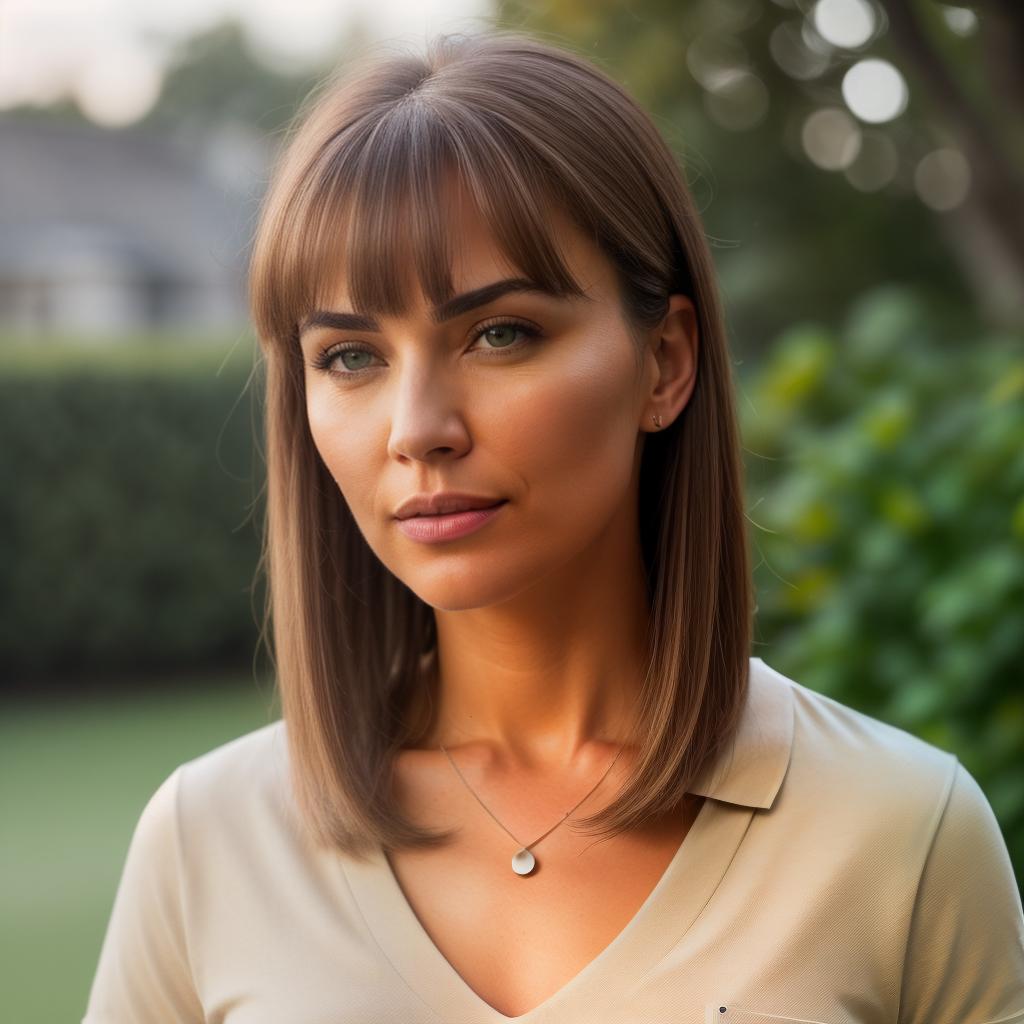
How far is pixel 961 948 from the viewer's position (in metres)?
1.63

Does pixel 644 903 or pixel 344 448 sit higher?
pixel 344 448

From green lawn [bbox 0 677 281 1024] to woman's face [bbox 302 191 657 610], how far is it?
2199 mm

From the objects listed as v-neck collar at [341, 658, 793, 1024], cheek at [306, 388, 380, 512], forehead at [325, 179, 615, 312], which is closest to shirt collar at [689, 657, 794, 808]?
v-neck collar at [341, 658, 793, 1024]

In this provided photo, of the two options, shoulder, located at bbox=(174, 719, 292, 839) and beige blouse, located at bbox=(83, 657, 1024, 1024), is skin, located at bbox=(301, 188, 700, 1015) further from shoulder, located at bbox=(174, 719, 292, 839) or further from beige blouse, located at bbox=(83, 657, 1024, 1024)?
shoulder, located at bbox=(174, 719, 292, 839)

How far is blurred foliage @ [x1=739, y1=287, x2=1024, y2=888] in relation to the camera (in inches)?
117

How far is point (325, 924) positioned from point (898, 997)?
2.20ft

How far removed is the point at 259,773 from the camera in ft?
6.25

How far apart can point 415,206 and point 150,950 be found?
977 millimetres

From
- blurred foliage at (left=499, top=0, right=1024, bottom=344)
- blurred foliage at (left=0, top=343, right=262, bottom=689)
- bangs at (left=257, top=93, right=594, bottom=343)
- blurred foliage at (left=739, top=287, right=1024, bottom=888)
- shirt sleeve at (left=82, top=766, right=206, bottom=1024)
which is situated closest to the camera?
bangs at (left=257, top=93, right=594, bottom=343)

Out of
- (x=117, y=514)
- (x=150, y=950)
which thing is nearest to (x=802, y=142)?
(x=150, y=950)

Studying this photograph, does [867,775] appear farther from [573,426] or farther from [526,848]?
[573,426]

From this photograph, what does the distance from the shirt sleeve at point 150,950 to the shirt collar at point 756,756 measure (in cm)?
67

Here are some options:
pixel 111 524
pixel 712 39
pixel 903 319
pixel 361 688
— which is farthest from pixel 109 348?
pixel 361 688

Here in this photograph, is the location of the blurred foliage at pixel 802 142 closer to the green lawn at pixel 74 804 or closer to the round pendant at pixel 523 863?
the round pendant at pixel 523 863
